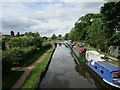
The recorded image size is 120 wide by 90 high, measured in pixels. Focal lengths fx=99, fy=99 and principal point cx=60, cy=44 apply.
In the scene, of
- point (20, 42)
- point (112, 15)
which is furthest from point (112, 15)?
point (20, 42)

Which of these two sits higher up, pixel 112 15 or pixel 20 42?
pixel 112 15

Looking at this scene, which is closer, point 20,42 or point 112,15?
point 112,15

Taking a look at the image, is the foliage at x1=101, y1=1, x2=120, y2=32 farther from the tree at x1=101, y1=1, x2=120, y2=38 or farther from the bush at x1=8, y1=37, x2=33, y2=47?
the bush at x1=8, y1=37, x2=33, y2=47

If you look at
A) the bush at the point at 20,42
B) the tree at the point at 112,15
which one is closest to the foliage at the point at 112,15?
the tree at the point at 112,15

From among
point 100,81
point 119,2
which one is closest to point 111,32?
point 119,2

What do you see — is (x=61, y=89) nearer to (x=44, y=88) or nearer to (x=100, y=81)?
(x=44, y=88)

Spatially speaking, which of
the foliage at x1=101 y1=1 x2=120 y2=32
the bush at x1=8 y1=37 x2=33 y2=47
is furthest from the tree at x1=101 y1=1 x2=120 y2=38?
the bush at x1=8 y1=37 x2=33 y2=47

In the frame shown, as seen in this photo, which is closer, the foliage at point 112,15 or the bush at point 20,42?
the foliage at point 112,15

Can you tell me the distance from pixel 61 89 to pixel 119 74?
600cm

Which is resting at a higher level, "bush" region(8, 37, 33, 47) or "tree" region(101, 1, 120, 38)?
"tree" region(101, 1, 120, 38)

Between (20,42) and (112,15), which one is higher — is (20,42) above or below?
below

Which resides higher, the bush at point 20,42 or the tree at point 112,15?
the tree at point 112,15

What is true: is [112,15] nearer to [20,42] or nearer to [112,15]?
[112,15]

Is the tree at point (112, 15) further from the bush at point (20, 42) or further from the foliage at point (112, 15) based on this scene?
the bush at point (20, 42)
